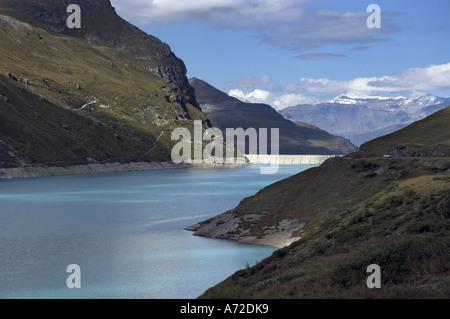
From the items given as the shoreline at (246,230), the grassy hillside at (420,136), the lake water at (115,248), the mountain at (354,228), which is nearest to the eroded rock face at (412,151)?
the mountain at (354,228)

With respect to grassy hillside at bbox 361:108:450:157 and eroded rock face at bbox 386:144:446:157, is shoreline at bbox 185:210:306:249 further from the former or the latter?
grassy hillside at bbox 361:108:450:157

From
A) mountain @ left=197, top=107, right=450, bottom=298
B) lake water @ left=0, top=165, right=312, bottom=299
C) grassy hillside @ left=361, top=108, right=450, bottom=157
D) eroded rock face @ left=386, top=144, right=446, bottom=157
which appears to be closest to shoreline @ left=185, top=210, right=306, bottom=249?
mountain @ left=197, top=107, right=450, bottom=298

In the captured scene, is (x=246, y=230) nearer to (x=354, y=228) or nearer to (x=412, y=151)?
(x=412, y=151)

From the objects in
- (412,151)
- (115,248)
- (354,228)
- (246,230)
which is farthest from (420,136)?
(354,228)

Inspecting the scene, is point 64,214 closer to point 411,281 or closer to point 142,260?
point 142,260

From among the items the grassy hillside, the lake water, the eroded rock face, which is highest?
the grassy hillside

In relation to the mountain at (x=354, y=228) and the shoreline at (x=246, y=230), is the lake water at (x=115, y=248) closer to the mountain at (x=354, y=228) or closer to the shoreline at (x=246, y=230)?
the shoreline at (x=246, y=230)
